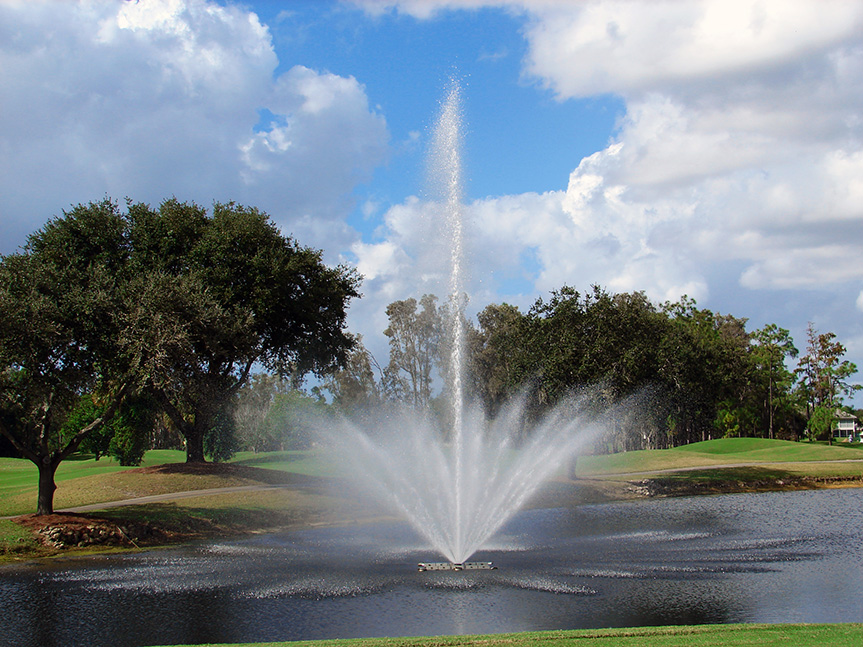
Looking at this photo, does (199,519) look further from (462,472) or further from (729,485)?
(729,485)

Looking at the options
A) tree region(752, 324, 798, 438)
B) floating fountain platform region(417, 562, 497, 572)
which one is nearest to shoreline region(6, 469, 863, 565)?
floating fountain platform region(417, 562, 497, 572)

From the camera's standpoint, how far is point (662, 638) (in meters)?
13.1

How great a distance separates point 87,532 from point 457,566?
50.7 ft

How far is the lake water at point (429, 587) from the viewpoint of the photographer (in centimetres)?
1593

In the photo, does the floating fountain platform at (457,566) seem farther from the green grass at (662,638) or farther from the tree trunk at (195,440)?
the tree trunk at (195,440)

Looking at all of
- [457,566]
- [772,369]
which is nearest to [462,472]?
[457,566]

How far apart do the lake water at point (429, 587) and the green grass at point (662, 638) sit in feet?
5.29

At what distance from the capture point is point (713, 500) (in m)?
42.6

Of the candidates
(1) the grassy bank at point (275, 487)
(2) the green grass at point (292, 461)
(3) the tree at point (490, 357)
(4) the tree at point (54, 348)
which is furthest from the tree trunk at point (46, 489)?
(3) the tree at point (490, 357)

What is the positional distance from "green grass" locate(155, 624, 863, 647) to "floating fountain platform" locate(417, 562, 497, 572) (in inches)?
321

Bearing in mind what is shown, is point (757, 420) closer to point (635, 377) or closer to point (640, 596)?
point (635, 377)

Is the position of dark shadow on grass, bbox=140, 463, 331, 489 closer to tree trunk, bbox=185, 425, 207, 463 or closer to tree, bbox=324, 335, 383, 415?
Answer: tree trunk, bbox=185, 425, 207, 463

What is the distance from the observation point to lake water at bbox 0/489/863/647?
15.9 metres

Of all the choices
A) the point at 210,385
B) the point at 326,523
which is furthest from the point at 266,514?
the point at 210,385
